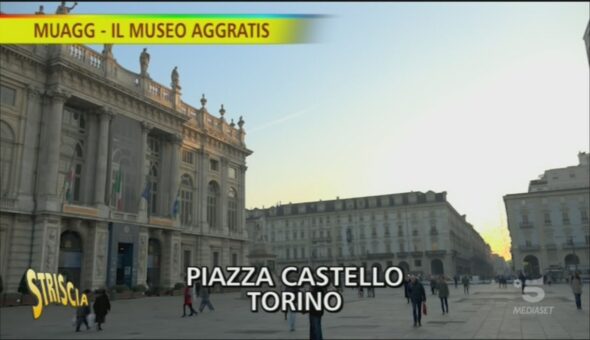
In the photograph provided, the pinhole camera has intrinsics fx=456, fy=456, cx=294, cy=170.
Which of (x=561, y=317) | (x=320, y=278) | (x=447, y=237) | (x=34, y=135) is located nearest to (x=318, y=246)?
(x=447, y=237)

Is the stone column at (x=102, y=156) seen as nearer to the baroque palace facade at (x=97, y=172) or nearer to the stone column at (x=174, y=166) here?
the baroque palace facade at (x=97, y=172)

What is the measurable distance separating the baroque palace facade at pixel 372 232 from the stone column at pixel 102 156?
175 ft

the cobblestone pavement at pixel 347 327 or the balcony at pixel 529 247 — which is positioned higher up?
the balcony at pixel 529 247

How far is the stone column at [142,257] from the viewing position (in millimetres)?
39688

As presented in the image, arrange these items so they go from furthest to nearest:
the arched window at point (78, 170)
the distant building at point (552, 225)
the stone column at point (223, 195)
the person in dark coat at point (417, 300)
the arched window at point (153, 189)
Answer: the distant building at point (552, 225) → the stone column at point (223, 195) → the arched window at point (153, 189) → the arched window at point (78, 170) → the person in dark coat at point (417, 300)

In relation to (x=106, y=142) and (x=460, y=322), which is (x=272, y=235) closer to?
(x=106, y=142)

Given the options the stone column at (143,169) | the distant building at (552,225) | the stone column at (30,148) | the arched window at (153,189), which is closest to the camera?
the stone column at (30,148)

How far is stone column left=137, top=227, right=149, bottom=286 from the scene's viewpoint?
130 feet

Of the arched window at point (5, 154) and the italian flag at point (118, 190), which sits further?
the italian flag at point (118, 190)

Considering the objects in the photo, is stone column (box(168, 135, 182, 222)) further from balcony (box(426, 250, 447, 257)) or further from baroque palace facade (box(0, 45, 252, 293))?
balcony (box(426, 250, 447, 257))

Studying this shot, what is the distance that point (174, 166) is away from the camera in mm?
46406

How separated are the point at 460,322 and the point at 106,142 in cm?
3172

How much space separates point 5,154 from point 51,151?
287 cm

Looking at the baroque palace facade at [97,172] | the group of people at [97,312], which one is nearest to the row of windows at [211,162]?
the baroque palace facade at [97,172]
